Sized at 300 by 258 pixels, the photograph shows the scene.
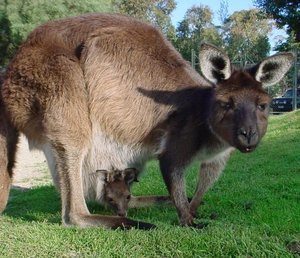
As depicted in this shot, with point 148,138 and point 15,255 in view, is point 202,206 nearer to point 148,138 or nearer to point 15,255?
point 148,138

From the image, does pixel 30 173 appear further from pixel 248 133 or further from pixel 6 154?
pixel 248 133

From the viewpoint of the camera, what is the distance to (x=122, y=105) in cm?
423

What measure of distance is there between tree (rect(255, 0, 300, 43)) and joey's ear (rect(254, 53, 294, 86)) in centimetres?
1643

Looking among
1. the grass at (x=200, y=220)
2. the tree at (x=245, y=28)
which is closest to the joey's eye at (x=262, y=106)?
the grass at (x=200, y=220)

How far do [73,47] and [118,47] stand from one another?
374 millimetres

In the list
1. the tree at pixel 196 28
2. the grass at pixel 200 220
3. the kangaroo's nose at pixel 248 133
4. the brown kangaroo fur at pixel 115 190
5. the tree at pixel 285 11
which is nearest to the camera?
the grass at pixel 200 220

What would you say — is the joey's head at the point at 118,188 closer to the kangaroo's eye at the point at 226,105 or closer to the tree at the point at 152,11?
the kangaroo's eye at the point at 226,105

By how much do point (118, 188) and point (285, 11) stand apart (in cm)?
1720

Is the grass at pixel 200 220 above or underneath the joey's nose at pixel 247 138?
underneath

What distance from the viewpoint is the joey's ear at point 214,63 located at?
382cm

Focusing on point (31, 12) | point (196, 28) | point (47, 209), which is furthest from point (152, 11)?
point (47, 209)

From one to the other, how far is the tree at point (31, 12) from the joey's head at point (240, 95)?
56.5 ft

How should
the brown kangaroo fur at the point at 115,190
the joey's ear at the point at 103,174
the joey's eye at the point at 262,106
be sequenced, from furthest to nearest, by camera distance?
the brown kangaroo fur at the point at 115,190
the joey's ear at the point at 103,174
the joey's eye at the point at 262,106

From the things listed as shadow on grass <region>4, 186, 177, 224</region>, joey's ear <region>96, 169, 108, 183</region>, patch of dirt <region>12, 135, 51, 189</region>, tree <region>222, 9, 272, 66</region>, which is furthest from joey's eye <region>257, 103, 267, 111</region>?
tree <region>222, 9, 272, 66</region>
